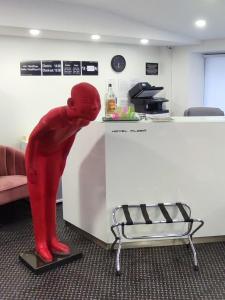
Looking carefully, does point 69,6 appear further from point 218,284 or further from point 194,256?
point 218,284

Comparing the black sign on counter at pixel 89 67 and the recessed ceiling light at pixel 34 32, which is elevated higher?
the recessed ceiling light at pixel 34 32

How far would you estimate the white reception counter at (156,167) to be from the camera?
2953 mm

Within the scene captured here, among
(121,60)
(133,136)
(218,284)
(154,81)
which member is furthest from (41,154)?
(154,81)

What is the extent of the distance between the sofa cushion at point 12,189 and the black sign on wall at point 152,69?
314 cm

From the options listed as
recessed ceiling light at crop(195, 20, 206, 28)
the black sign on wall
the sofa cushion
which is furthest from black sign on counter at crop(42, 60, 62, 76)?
recessed ceiling light at crop(195, 20, 206, 28)

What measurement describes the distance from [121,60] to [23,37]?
166cm

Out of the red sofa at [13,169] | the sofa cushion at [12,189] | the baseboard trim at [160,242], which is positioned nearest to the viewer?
the baseboard trim at [160,242]

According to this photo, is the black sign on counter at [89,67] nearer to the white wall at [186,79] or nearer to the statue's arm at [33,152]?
the white wall at [186,79]

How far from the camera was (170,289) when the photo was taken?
8.25 feet

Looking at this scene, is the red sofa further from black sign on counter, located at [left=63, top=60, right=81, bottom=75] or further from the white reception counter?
black sign on counter, located at [left=63, top=60, right=81, bottom=75]

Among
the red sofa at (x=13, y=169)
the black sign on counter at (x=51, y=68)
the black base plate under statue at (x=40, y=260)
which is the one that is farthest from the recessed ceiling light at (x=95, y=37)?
the black base plate under statue at (x=40, y=260)

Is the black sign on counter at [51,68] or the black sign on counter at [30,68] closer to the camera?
the black sign on counter at [30,68]

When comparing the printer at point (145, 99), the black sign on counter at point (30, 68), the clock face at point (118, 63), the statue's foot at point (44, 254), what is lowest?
the statue's foot at point (44, 254)

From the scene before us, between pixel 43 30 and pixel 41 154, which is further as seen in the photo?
pixel 43 30
